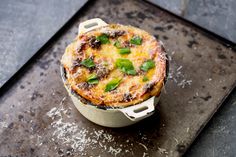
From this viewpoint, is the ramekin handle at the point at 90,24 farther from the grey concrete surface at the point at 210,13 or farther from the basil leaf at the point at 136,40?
the grey concrete surface at the point at 210,13

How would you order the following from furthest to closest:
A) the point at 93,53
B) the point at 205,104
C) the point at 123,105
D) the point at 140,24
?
the point at 140,24, the point at 205,104, the point at 93,53, the point at 123,105

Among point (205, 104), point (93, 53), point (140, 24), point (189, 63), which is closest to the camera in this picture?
point (93, 53)

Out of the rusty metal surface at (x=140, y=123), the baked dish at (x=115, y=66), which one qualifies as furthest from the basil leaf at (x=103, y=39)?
the rusty metal surface at (x=140, y=123)

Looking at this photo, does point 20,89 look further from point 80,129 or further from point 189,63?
point 189,63

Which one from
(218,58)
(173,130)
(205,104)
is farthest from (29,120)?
(218,58)

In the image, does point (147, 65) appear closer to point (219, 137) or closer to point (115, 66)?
point (115, 66)

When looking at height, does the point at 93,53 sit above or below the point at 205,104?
above

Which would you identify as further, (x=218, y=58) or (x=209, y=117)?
(x=218, y=58)

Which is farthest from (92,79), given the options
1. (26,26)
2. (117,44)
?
(26,26)
